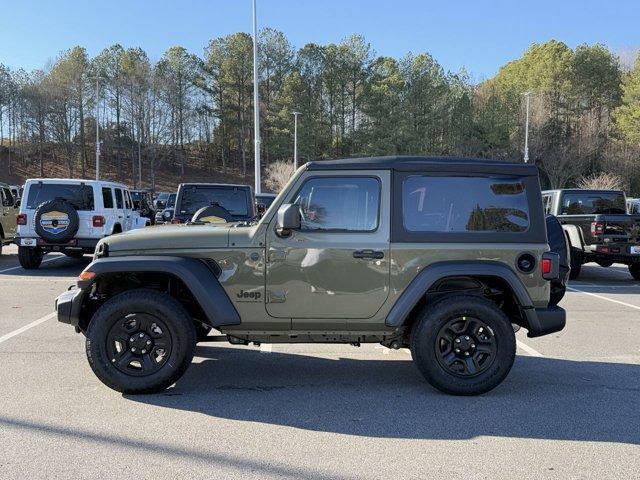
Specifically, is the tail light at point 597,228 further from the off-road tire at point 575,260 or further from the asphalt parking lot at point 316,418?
the asphalt parking lot at point 316,418

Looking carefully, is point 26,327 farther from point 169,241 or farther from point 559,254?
point 559,254

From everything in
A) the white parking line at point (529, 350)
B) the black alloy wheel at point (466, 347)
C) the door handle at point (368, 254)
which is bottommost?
the white parking line at point (529, 350)

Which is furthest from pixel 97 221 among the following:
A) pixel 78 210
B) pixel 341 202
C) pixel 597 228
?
pixel 597 228

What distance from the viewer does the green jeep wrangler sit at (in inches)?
184

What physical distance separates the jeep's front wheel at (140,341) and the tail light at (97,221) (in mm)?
7961

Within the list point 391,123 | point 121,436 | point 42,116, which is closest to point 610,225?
point 121,436

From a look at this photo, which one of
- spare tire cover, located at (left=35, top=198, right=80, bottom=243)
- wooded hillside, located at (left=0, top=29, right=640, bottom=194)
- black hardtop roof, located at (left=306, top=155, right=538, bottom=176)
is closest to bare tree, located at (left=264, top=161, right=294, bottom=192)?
wooded hillside, located at (left=0, top=29, right=640, bottom=194)

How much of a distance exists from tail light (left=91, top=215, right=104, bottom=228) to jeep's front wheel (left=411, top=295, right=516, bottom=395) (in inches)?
360

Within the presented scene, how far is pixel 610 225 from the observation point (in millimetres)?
11594

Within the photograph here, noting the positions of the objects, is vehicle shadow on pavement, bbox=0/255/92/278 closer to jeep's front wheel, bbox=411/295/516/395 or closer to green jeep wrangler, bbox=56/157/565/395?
green jeep wrangler, bbox=56/157/565/395

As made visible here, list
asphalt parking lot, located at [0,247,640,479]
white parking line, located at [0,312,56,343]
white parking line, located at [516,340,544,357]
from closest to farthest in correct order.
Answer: asphalt parking lot, located at [0,247,640,479], white parking line, located at [516,340,544,357], white parking line, located at [0,312,56,343]

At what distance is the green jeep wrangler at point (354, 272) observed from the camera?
4.67m

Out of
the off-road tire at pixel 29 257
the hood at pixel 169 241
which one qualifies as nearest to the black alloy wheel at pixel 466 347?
the hood at pixel 169 241

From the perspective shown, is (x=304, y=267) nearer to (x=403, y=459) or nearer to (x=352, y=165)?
(x=352, y=165)
